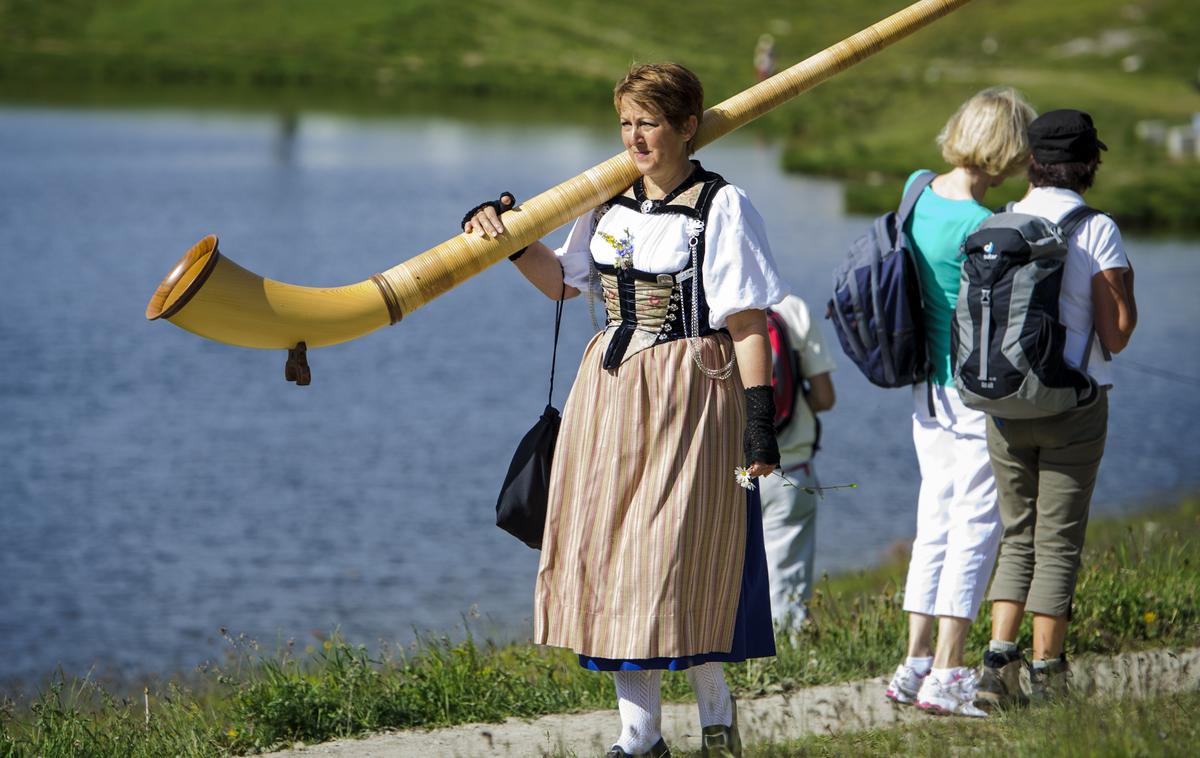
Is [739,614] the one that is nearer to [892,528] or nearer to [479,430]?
[892,528]

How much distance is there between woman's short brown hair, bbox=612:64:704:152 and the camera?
14.0 feet

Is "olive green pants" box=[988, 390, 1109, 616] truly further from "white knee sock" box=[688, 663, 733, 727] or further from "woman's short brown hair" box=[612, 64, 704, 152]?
"woman's short brown hair" box=[612, 64, 704, 152]

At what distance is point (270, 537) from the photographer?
14086 millimetres

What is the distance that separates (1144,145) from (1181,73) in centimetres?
2949

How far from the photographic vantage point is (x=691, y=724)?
17.1 feet

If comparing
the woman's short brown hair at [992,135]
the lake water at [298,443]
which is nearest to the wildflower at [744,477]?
the woman's short brown hair at [992,135]

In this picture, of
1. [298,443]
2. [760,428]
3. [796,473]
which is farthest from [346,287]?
[298,443]

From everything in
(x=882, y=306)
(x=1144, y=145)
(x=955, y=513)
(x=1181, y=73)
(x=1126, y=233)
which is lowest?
(x=955, y=513)

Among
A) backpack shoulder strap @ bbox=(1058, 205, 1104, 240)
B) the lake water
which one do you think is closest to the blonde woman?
backpack shoulder strap @ bbox=(1058, 205, 1104, 240)

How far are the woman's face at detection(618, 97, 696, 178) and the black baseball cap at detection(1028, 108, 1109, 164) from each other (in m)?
1.33

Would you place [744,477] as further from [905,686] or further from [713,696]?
[905,686]

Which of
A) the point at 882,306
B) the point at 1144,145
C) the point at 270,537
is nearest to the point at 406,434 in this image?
the point at 270,537

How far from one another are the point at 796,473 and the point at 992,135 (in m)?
2.15

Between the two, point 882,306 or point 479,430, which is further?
point 479,430
